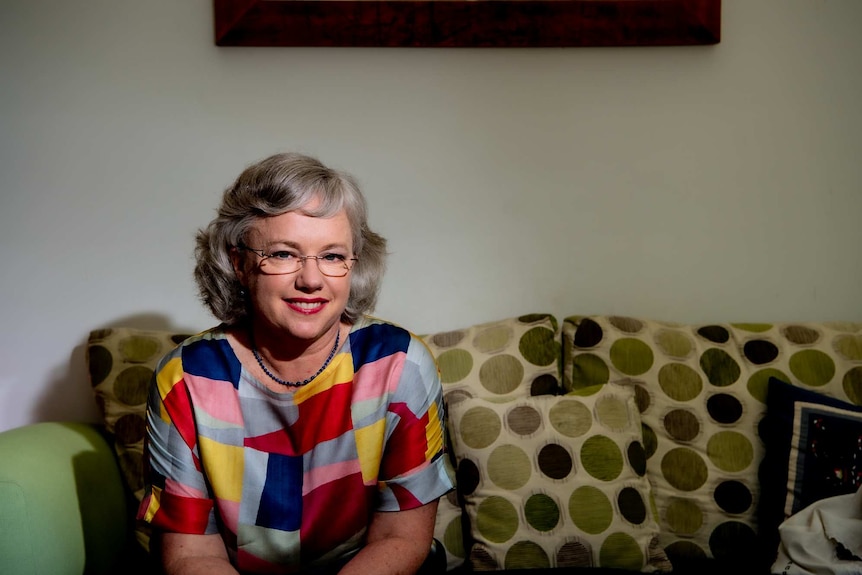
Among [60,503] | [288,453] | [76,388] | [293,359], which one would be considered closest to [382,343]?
[293,359]

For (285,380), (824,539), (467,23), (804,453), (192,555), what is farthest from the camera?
(467,23)

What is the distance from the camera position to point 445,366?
1.90 m

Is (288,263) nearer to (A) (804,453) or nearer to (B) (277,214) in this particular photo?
(B) (277,214)

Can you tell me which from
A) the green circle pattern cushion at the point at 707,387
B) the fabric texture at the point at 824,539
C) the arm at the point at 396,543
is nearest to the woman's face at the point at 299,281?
the arm at the point at 396,543

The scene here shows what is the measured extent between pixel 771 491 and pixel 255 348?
4.05 ft

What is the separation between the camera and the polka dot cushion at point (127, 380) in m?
1.86

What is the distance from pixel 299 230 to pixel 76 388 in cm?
116

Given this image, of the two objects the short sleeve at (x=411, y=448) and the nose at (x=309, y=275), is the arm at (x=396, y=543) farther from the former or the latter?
the nose at (x=309, y=275)

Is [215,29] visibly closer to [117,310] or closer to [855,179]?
[117,310]

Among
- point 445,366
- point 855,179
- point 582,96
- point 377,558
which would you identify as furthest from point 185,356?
point 855,179

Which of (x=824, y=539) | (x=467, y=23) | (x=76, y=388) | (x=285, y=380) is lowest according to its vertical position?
(x=824, y=539)

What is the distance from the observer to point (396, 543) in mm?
1392

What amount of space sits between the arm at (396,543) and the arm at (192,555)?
0.73 ft

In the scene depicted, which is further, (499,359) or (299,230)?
(499,359)
